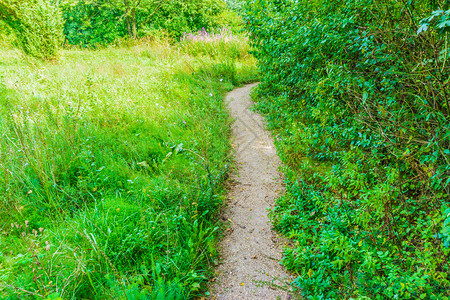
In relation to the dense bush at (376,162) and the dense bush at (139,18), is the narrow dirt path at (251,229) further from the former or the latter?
the dense bush at (139,18)

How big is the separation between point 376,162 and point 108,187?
3307 mm

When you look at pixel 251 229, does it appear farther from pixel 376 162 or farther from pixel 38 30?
pixel 38 30

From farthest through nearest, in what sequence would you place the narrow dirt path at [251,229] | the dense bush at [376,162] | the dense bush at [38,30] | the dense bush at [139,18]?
the dense bush at [139,18] < the dense bush at [38,30] < the narrow dirt path at [251,229] < the dense bush at [376,162]

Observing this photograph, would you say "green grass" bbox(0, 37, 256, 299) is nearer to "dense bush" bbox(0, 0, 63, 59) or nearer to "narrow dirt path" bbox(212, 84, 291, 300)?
"narrow dirt path" bbox(212, 84, 291, 300)

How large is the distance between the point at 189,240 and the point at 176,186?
843 millimetres

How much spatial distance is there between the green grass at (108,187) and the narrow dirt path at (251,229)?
199 millimetres

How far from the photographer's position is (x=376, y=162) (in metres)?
2.69

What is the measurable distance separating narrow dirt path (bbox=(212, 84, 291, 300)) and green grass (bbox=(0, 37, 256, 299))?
0.65 ft

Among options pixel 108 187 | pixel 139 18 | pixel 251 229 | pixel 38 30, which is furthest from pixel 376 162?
pixel 139 18

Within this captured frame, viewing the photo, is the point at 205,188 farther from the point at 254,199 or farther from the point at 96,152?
the point at 96,152

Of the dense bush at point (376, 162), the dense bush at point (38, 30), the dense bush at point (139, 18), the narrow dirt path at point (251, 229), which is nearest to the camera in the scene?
the dense bush at point (376, 162)

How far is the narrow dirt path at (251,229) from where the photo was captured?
253cm

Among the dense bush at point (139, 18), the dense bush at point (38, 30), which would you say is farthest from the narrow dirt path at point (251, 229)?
the dense bush at point (139, 18)

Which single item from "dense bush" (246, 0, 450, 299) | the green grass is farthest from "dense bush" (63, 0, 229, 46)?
"dense bush" (246, 0, 450, 299)
